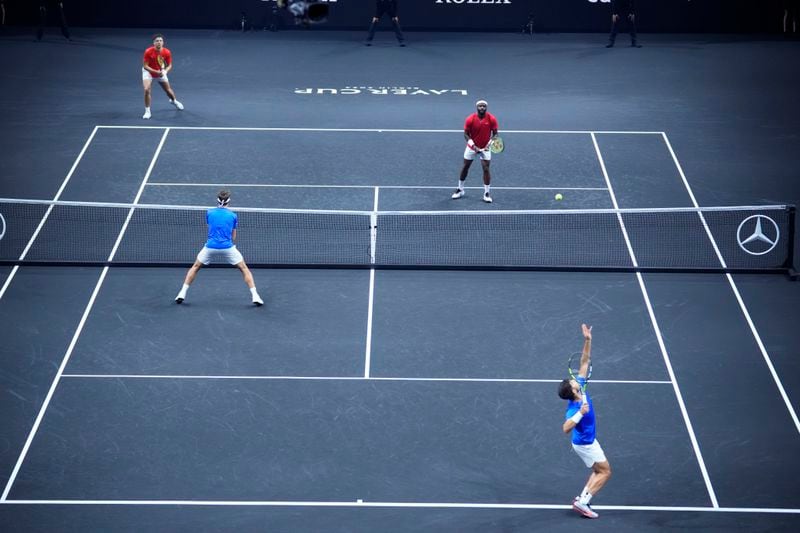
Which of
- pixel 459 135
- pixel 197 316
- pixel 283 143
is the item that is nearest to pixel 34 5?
pixel 283 143

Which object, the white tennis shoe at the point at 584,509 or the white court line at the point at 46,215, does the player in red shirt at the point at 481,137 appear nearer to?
the white court line at the point at 46,215

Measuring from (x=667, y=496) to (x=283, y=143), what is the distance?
48.3ft

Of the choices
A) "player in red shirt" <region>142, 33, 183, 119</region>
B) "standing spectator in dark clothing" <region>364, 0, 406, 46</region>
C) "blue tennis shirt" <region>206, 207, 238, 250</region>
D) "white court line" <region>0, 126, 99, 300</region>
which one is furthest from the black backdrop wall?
"blue tennis shirt" <region>206, 207, 238, 250</region>

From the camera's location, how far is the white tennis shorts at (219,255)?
63.7ft

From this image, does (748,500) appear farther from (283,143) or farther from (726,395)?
(283,143)

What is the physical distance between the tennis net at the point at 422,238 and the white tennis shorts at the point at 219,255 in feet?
5.07

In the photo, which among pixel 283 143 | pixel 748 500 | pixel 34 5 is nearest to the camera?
pixel 748 500

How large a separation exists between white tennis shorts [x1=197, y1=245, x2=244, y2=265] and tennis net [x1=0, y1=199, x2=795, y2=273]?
5.07ft

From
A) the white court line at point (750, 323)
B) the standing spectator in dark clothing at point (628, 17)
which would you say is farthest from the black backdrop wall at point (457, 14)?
the white court line at point (750, 323)

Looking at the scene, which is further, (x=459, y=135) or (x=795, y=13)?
(x=795, y=13)

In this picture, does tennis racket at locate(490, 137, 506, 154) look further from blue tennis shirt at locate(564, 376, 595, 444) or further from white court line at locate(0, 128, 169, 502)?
blue tennis shirt at locate(564, 376, 595, 444)

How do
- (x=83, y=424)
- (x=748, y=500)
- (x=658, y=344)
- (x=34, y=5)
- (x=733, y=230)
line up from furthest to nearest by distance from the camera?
(x=34, y=5) < (x=733, y=230) < (x=658, y=344) < (x=83, y=424) < (x=748, y=500)

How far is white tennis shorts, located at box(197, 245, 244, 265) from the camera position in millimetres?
19406

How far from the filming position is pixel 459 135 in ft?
91.6
